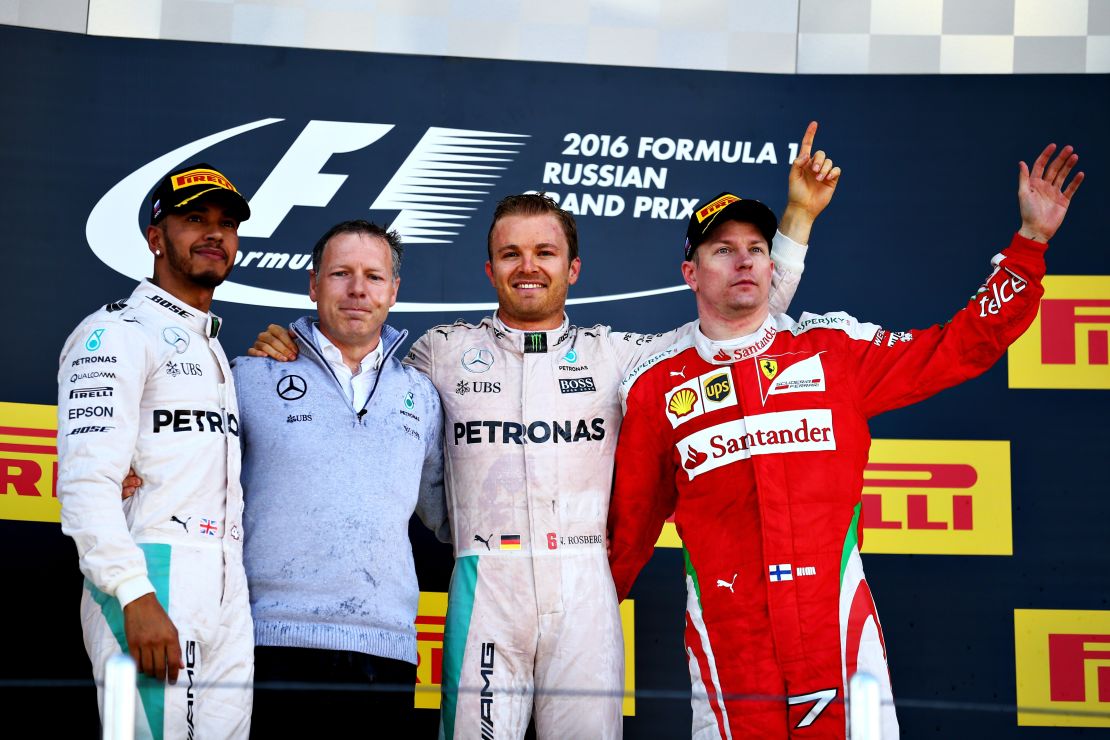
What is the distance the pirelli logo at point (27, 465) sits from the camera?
3.24 m

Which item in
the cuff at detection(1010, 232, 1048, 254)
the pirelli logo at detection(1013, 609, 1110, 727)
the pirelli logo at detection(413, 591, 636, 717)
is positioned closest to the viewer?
the cuff at detection(1010, 232, 1048, 254)

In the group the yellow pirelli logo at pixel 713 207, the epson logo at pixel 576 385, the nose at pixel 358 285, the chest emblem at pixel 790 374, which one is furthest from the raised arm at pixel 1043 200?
the nose at pixel 358 285

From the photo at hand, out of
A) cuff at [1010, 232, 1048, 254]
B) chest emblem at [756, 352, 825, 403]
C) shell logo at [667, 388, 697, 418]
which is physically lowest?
shell logo at [667, 388, 697, 418]

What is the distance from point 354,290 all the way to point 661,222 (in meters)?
1.17

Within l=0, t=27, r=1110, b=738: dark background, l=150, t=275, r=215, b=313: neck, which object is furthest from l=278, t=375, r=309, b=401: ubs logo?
l=0, t=27, r=1110, b=738: dark background

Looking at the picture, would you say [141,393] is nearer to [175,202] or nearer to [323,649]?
[175,202]

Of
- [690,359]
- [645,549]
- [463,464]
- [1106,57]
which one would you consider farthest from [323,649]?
[1106,57]

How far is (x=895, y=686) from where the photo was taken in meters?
3.29

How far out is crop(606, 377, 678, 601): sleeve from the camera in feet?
8.40

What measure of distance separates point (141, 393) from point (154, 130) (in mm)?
1393

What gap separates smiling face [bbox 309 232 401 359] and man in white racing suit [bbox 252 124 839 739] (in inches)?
4.5

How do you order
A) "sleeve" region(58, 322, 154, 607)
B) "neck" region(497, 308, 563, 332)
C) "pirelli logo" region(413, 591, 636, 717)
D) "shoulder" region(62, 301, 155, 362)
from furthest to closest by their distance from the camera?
"pirelli logo" region(413, 591, 636, 717) → "neck" region(497, 308, 563, 332) → "shoulder" region(62, 301, 155, 362) → "sleeve" region(58, 322, 154, 607)

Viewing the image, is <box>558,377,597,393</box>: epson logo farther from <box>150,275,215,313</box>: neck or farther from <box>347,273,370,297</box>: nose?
<box>150,275,215,313</box>: neck

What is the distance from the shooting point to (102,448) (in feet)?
6.95
